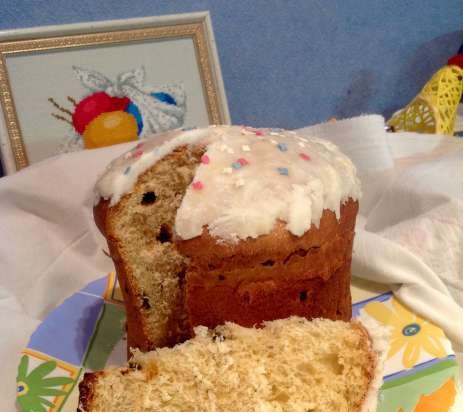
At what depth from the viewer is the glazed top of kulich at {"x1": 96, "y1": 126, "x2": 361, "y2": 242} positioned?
0.90 m

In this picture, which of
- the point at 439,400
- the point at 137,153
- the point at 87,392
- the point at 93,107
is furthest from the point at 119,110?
the point at 439,400

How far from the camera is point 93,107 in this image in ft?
6.03

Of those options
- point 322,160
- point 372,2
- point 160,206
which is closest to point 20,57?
point 160,206

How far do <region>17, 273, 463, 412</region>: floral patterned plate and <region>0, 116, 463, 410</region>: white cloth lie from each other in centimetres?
9

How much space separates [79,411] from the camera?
88cm

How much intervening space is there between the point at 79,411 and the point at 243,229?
42 centimetres

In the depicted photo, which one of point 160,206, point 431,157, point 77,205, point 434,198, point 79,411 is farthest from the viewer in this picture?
point 431,157

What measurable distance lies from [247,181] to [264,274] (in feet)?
0.57

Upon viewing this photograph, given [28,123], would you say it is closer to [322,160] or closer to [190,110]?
[190,110]

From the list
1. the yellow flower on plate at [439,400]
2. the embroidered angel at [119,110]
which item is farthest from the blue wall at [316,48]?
the yellow flower on plate at [439,400]

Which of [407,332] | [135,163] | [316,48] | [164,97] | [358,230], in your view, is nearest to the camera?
[135,163]

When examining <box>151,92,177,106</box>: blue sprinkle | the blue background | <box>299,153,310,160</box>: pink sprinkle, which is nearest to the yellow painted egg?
<box>151,92,177,106</box>: blue sprinkle

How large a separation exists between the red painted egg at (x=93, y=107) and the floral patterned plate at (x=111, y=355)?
2.10 ft

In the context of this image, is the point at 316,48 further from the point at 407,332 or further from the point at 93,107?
the point at 407,332
